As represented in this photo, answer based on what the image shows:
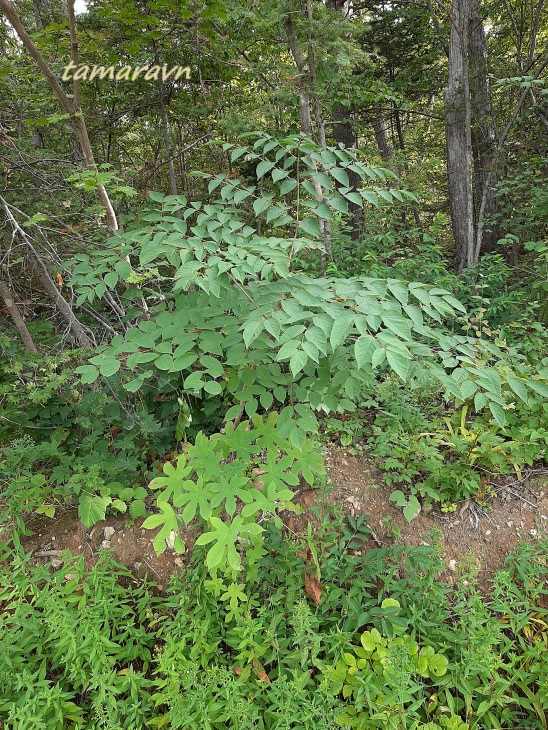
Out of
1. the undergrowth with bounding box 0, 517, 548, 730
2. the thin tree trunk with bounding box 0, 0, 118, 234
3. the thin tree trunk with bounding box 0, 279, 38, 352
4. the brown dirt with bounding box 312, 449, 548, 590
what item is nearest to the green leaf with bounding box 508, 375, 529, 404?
the undergrowth with bounding box 0, 517, 548, 730

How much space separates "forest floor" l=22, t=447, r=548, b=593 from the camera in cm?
256

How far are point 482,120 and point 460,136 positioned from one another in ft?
1.04

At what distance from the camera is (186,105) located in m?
5.44

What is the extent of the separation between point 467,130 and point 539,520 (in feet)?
15.8

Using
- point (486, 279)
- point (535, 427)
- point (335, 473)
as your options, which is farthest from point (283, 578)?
point (486, 279)

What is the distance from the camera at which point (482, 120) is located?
5.55 metres

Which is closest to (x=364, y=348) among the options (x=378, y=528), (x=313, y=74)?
(x=378, y=528)

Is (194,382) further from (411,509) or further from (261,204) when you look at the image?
(411,509)

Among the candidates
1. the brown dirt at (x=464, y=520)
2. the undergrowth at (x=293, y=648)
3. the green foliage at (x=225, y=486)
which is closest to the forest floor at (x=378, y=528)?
the brown dirt at (x=464, y=520)

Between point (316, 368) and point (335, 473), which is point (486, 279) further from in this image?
point (316, 368)

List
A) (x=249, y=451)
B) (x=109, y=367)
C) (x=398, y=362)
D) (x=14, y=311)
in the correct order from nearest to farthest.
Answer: (x=398, y=362) → (x=109, y=367) → (x=249, y=451) → (x=14, y=311)

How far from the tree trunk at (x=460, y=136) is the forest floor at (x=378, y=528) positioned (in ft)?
11.8

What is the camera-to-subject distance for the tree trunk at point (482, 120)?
211 inches

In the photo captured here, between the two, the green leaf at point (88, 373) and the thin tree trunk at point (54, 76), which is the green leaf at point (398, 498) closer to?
the green leaf at point (88, 373)
